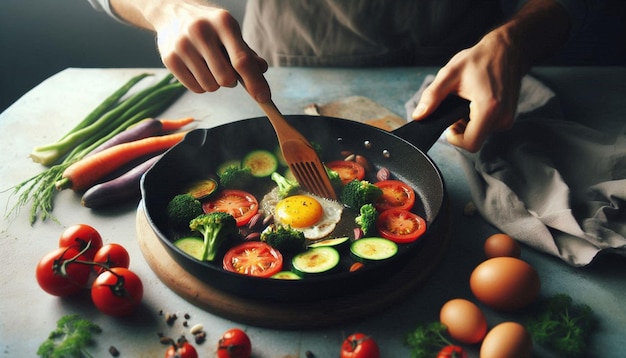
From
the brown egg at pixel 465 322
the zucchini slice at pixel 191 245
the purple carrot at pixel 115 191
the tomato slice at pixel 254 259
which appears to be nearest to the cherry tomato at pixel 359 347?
the brown egg at pixel 465 322

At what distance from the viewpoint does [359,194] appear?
217 cm

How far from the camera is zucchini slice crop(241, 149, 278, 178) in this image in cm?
247

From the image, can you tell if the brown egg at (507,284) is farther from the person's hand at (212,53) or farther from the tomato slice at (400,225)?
the person's hand at (212,53)

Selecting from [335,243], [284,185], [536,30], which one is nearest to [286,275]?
[335,243]

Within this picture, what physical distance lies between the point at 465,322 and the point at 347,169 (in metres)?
1.03

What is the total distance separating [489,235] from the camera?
2166 mm

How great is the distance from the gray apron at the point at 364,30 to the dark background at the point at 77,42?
56.2 inches

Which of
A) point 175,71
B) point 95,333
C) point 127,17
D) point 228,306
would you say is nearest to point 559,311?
point 228,306

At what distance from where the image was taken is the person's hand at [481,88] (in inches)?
85.3

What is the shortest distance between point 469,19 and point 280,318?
2.38 meters

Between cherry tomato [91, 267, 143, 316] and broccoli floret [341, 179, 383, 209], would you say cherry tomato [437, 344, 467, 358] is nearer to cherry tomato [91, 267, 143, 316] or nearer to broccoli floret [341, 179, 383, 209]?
broccoli floret [341, 179, 383, 209]

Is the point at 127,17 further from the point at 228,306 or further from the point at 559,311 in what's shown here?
the point at 559,311

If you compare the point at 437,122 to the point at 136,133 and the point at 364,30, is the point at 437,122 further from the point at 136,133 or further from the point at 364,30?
the point at 136,133

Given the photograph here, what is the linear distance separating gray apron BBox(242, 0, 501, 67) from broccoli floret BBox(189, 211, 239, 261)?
1.68 metres
